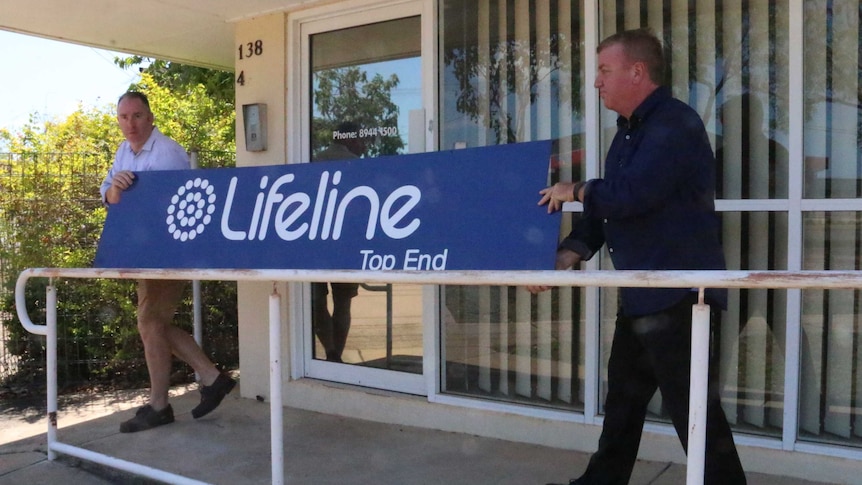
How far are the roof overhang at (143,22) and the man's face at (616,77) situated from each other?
2602mm

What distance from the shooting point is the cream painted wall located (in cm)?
498

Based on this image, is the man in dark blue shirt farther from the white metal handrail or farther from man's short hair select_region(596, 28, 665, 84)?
the white metal handrail

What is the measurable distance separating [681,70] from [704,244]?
1.50 metres

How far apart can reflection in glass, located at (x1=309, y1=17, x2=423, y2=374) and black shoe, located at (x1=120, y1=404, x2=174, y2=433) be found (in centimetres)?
102

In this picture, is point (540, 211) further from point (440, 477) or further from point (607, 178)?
point (440, 477)

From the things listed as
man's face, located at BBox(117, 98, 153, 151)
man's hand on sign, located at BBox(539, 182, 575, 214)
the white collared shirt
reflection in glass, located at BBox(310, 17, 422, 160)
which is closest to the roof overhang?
reflection in glass, located at BBox(310, 17, 422, 160)

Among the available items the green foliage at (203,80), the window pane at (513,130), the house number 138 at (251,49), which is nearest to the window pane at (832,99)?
the window pane at (513,130)

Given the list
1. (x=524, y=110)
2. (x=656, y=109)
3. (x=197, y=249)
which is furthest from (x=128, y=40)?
(x=656, y=109)

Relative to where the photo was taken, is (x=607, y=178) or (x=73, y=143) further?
(x=73, y=143)

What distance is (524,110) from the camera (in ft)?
13.9

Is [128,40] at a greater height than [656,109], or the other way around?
[128,40]

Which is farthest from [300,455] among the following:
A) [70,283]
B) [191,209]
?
[70,283]

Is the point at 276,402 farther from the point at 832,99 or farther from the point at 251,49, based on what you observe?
the point at 251,49

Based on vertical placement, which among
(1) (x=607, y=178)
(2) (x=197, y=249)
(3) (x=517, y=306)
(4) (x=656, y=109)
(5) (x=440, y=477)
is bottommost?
(5) (x=440, y=477)
